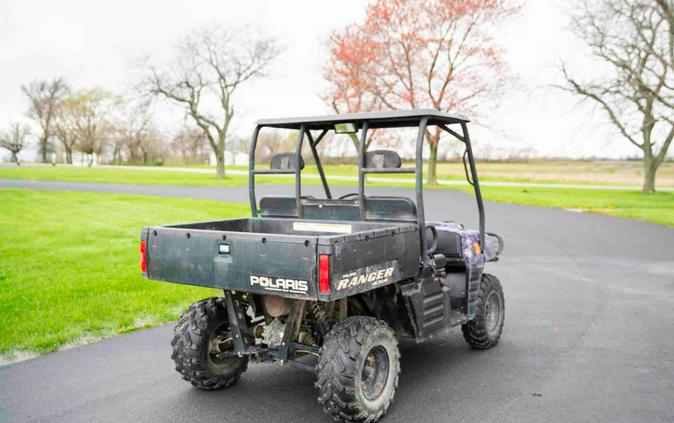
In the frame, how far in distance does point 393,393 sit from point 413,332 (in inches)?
23.6

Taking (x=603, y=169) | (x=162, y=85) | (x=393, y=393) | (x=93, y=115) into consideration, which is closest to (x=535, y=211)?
(x=393, y=393)

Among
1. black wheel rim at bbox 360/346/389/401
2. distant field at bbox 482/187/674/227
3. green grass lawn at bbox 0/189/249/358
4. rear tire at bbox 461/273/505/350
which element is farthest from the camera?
distant field at bbox 482/187/674/227

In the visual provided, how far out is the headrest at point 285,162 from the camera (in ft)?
17.8

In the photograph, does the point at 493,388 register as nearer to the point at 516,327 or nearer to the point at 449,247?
the point at 449,247

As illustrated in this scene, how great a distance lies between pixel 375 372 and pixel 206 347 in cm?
133

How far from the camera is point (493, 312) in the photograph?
6.31 metres

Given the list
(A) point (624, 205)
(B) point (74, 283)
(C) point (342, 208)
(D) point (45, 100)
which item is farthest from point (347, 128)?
(D) point (45, 100)

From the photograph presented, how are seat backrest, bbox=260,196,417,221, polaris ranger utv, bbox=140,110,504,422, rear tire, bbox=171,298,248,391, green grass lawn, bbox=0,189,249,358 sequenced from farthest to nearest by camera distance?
green grass lawn, bbox=0,189,249,358, seat backrest, bbox=260,196,417,221, rear tire, bbox=171,298,248,391, polaris ranger utv, bbox=140,110,504,422

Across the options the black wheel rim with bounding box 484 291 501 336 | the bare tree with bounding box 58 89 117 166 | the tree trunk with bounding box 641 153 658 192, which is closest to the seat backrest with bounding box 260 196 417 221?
the black wheel rim with bounding box 484 291 501 336

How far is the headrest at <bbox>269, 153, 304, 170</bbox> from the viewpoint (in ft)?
17.8

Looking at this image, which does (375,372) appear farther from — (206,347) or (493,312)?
(493,312)

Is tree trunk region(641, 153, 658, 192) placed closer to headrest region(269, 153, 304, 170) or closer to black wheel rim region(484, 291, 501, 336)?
black wheel rim region(484, 291, 501, 336)

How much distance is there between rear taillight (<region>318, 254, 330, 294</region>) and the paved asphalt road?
1.06 meters

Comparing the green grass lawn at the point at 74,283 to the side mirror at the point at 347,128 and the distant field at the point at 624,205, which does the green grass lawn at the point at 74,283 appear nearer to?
the side mirror at the point at 347,128
